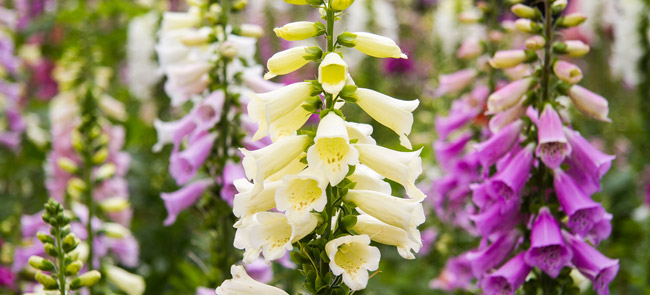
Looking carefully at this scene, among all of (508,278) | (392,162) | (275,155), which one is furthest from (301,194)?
(508,278)

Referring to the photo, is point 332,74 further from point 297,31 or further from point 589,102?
point 589,102

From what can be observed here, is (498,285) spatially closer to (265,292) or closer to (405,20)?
(265,292)

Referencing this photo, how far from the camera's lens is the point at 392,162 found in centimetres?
143

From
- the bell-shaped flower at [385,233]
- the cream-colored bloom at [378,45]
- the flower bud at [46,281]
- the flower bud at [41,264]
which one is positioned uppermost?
the cream-colored bloom at [378,45]

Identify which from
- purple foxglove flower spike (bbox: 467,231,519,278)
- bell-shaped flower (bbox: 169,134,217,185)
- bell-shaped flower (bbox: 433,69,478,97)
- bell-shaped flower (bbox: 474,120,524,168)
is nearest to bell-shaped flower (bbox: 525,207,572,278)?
purple foxglove flower spike (bbox: 467,231,519,278)

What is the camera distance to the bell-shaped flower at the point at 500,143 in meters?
2.14

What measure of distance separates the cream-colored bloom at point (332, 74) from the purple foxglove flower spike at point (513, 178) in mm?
Result: 829

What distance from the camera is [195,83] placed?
8.25 ft

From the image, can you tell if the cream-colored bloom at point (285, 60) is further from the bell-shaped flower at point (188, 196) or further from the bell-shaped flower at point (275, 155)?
the bell-shaped flower at point (188, 196)

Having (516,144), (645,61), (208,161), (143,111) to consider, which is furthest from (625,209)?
(143,111)

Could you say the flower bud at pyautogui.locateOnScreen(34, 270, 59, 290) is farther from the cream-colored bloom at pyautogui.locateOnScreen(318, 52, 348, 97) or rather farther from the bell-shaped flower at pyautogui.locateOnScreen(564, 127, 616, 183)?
the bell-shaped flower at pyautogui.locateOnScreen(564, 127, 616, 183)

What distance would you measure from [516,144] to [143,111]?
16.3ft

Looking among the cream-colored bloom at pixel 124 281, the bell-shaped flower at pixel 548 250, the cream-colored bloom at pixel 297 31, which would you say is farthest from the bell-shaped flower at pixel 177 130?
the bell-shaped flower at pixel 548 250

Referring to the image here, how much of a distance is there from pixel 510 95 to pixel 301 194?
963 mm
